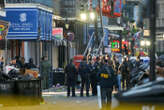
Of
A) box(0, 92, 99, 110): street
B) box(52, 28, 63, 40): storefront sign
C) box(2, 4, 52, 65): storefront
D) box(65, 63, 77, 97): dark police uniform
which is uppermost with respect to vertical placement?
box(2, 4, 52, 65): storefront

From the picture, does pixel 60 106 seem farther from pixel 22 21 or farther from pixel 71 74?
pixel 22 21

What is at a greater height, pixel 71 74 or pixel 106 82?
pixel 106 82

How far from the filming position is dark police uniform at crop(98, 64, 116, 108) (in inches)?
794

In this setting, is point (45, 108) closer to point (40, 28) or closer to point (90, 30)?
point (40, 28)

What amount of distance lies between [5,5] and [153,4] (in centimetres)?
2662

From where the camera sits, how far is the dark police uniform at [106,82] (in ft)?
66.2

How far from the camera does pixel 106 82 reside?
66.2 feet

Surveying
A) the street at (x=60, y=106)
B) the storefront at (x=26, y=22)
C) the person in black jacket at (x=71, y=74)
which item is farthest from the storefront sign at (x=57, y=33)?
the street at (x=60, y=106)

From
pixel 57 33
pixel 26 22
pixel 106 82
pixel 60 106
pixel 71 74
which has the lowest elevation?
pixel 60 106

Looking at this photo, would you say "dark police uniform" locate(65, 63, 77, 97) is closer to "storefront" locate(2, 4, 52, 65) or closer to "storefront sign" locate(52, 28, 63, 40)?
"storefront" locate(2, 4, 52, 65)

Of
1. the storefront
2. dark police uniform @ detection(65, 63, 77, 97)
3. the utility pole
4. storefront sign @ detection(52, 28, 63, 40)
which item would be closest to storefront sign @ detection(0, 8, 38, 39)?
the storefront

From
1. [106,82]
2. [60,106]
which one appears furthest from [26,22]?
[106,82]

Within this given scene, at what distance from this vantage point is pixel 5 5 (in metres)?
36.9

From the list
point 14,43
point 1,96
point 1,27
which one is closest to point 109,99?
point 1,96
